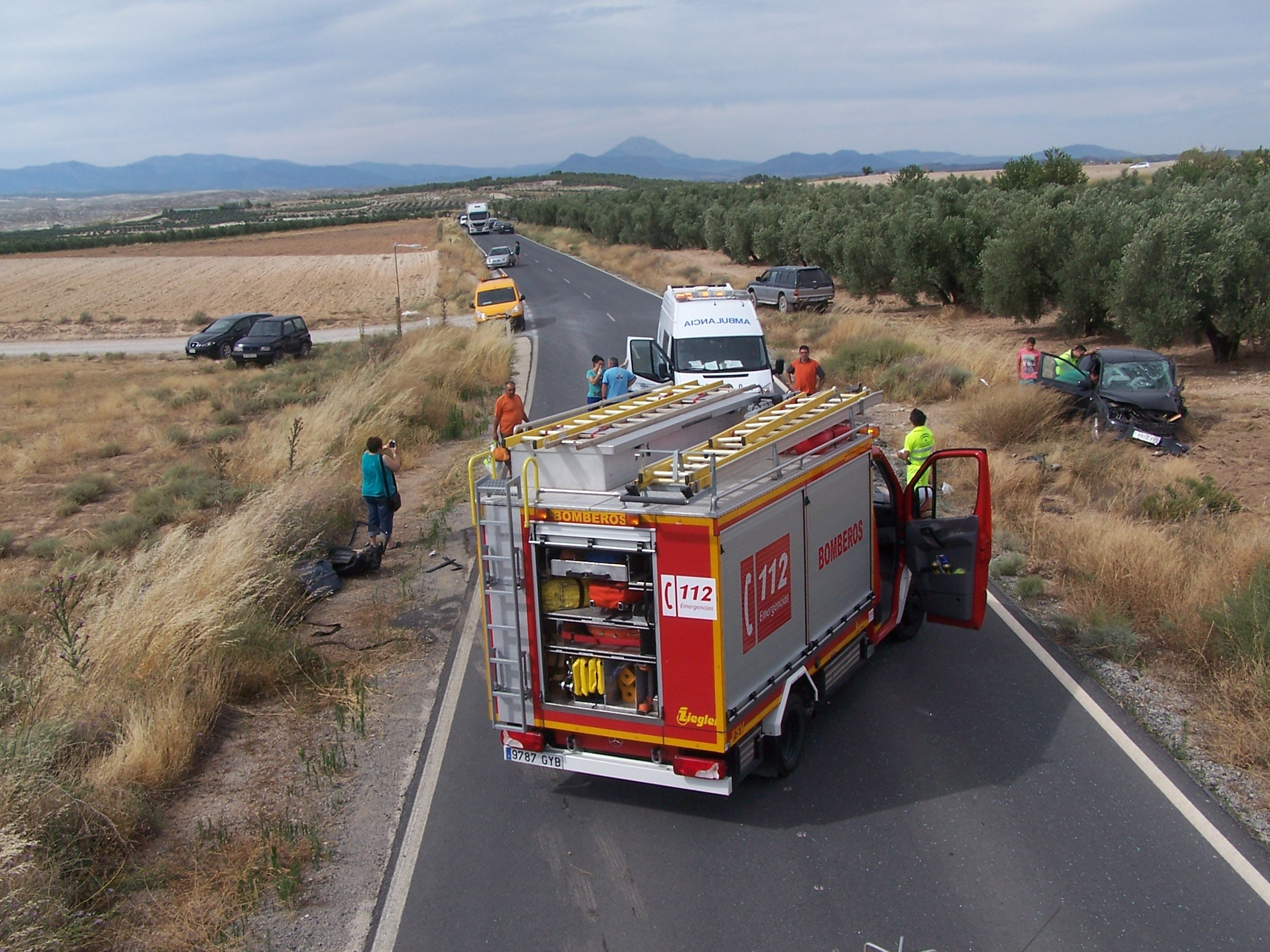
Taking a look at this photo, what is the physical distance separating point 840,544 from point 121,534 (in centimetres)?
1046

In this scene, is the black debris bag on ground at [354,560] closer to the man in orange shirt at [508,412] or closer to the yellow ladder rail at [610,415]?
the man in orange shirt at [508,412]

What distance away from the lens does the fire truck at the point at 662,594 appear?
570 centimetres

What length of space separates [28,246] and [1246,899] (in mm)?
126538

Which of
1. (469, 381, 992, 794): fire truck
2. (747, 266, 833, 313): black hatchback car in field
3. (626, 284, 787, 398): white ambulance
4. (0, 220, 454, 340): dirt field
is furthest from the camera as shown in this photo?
(0, 220, 454, 340): dirt field

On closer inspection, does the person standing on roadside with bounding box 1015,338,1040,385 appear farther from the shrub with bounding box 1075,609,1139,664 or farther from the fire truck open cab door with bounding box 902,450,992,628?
the fire truck open cab door with bounding box 902,450,992,628

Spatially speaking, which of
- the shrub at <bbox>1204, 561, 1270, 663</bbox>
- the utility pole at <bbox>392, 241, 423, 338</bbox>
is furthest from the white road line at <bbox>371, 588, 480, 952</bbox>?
the utility pole at <bbox>392, 241, 423, 338</bbox>

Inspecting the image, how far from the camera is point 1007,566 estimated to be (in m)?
10.4

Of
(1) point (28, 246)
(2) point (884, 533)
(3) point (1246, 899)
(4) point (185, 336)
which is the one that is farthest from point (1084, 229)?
(1) point (28, 246)

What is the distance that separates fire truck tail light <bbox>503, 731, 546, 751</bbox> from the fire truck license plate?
26 millimetres

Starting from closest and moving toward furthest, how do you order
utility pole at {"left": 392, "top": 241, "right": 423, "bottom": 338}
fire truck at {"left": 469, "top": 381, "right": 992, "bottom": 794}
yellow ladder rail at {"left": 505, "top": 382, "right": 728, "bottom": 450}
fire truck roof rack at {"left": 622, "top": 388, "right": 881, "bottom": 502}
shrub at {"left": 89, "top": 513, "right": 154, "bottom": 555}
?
1. fire truck at {"left": 469, "top": 381, "right": 992, "bottom": 794}
2. fire truck roof rack at {"left": 622, "top": 388, "right": 881, "bottom": 502}
3. yellow ladder rail at {"left": 505, "top": 382, "right": 728, "bottom": 450}
4. shrub at {"left": 89, "top": 513, "right": 154, "bottom": 555}
5. utility pole at {"left": 392, "top": 241, "right": 423, "bottom": 338}

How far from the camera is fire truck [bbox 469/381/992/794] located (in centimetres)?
570

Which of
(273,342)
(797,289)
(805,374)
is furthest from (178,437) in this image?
(797,289)

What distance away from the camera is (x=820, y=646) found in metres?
6.96

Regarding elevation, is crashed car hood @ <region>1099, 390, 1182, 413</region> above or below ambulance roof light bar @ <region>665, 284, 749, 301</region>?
below
